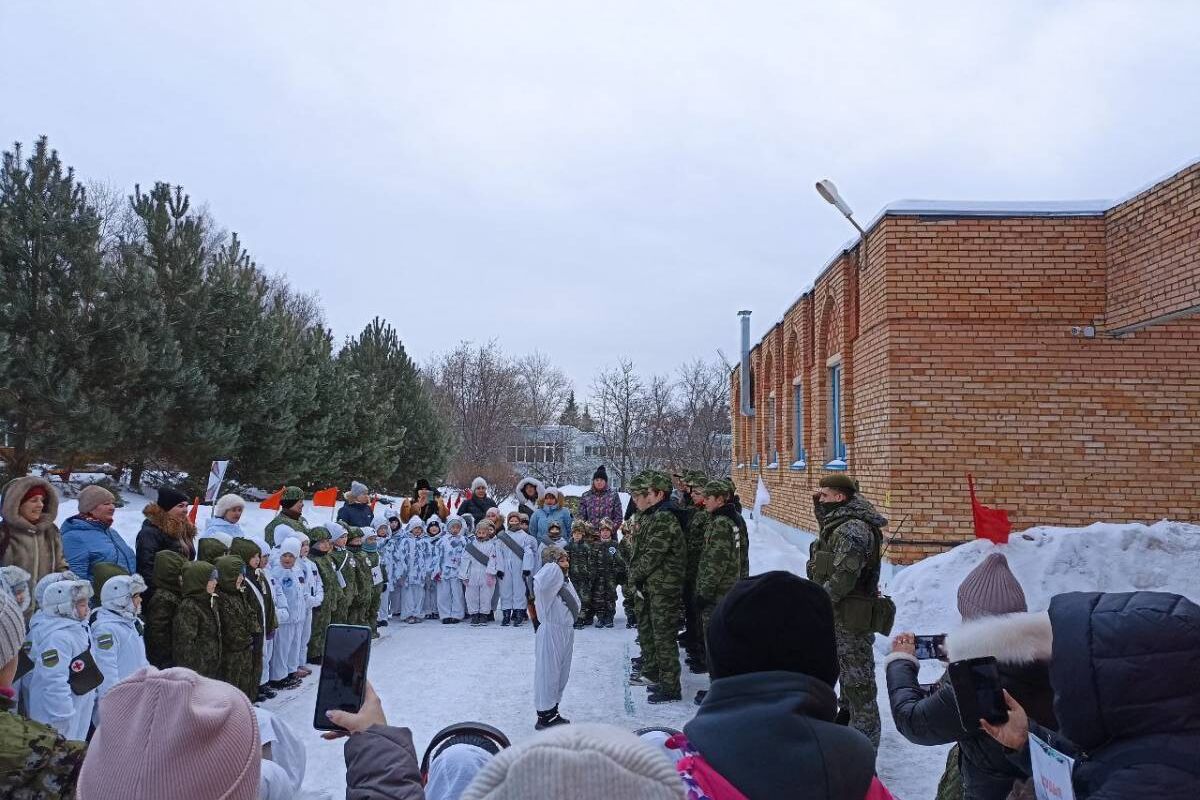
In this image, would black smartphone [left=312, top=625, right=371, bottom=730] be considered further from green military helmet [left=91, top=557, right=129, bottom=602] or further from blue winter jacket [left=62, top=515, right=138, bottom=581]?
blue winter jacket [left=62, top=515, right=138, bottom=581]

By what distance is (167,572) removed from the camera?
625 cm

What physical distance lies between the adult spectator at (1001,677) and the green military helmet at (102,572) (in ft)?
17.6

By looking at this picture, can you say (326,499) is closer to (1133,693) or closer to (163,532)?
(163,532)

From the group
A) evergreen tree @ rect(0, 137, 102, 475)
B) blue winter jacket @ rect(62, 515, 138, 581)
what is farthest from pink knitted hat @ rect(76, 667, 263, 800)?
evergreen tree @ rect(0, 137, 102, 475)

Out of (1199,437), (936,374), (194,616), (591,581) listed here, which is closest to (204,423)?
(591,581)

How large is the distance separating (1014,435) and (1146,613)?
8.72m

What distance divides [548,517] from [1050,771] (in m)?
10.8

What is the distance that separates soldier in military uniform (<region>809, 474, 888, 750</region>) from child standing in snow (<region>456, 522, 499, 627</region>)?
672cm

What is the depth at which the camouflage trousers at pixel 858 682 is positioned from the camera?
5332mm

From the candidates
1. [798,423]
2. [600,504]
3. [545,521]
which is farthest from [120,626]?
[798,423]

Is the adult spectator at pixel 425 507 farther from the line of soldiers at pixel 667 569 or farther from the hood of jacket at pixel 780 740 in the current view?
the hood of jacket at pixel 780 740

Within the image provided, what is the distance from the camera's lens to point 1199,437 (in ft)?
30.8

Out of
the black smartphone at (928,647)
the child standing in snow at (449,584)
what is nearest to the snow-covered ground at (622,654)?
the child standing in snow at (449,584)

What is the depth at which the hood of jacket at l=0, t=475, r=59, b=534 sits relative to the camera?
18.2ft
